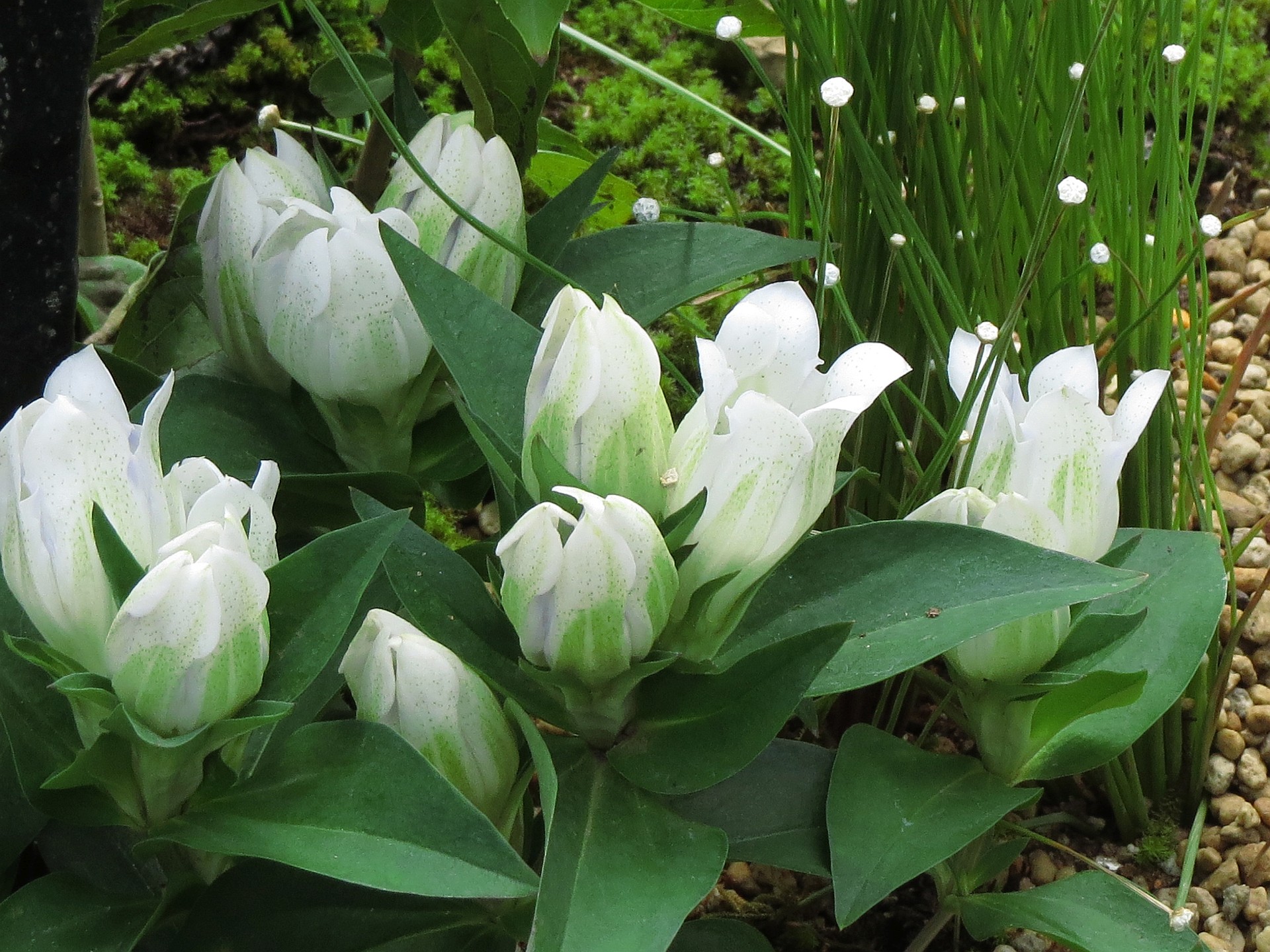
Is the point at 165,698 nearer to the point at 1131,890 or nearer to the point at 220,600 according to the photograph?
the point at 220,600

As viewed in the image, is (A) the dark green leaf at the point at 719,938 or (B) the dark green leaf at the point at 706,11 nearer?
(A) the dark green leaf at the point at 719,938

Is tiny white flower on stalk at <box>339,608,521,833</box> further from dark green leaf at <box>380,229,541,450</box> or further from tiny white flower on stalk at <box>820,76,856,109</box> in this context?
tiny white flower on stalk at <box>820,76,856,109</box>

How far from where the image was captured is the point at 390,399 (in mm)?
608

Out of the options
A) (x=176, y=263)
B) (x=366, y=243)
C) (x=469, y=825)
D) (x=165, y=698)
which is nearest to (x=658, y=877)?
(x=469, y=825)

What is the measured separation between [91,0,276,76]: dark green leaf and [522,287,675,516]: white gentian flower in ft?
1.15

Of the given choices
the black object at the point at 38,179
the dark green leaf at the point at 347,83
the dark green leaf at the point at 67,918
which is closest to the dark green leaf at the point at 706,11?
the dark green leaf at the point at 347,83

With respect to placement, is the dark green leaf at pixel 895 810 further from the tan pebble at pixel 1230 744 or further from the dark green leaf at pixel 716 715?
the tan pebble at pixel 1230 744

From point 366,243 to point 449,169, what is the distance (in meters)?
0.07

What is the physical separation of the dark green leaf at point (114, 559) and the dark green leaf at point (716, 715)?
0.20 m

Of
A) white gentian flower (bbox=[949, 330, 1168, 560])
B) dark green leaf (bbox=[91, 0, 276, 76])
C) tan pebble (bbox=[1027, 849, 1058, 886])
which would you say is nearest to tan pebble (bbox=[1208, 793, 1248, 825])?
tan pebble (bbox=[1027, 849, 1058, 886])

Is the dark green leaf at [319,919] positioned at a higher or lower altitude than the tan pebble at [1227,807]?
higher

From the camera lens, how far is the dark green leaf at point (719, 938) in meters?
0.59

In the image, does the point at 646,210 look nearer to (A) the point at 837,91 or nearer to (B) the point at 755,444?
(A) the point at 837,91

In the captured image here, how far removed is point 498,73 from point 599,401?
0.29m
